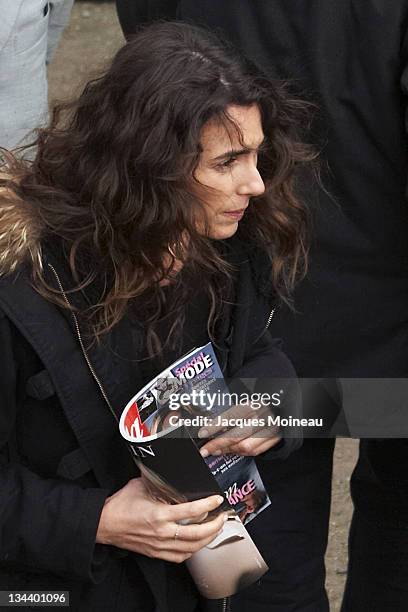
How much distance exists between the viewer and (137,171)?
1.90 m

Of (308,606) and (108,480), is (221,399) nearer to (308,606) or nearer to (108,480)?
(108,480)

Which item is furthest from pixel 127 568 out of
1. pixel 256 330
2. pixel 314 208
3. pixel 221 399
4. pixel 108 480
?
pixel 314 208

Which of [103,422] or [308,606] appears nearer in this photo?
[103,422]

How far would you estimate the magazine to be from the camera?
5.95 feet

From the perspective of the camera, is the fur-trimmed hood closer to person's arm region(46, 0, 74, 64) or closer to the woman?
the woman

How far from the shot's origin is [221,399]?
1988 millimetres

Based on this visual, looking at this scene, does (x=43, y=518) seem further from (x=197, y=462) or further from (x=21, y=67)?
(x=21, y=67)

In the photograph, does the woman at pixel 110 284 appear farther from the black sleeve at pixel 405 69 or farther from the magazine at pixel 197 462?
the black sleeve at pixel 405 69

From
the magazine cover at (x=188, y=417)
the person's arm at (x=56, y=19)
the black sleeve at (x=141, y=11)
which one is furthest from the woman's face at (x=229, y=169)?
the person's arm at (x=56, y=19)

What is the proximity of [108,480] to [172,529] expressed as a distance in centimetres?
14

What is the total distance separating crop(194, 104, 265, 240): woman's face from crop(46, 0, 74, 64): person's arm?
102 centimetres

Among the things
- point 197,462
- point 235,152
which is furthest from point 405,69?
point 197,462

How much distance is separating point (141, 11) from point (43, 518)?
3.68 ft

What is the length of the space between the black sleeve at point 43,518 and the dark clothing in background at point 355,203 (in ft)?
2.24
